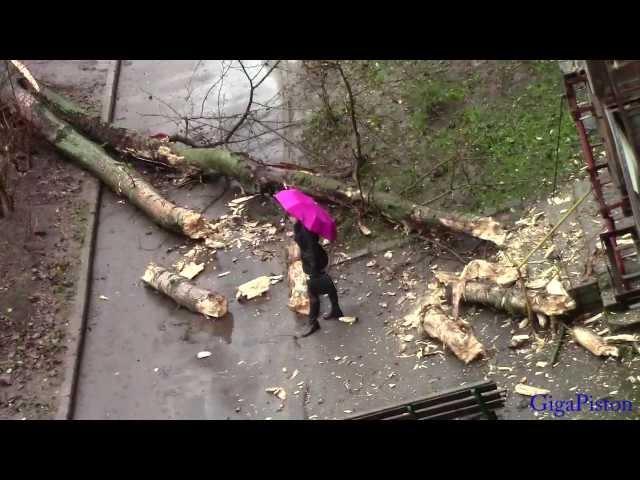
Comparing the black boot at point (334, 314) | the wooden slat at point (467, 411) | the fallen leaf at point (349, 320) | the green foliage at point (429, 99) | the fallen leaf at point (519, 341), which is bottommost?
the wooden slat at point (467, 411)

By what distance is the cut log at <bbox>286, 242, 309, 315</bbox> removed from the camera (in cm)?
969

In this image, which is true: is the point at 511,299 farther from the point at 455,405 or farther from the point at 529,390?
the point at 455,405

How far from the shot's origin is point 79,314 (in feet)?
33.9

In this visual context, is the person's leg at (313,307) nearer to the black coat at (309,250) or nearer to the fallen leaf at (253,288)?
the black coat at (309,250)

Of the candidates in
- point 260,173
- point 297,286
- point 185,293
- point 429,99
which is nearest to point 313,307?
point 297,286

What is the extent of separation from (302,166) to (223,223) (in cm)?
132

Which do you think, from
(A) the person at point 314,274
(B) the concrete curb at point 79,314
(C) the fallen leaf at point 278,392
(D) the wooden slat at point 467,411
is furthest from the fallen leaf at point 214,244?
(D) the wooden slat at point 467,411

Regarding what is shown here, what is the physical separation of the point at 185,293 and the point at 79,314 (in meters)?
1.37

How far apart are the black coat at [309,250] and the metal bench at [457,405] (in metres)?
2.38

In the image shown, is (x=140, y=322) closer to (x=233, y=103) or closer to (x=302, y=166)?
(x=302, y=166)

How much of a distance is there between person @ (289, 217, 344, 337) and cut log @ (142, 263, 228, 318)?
1.15 m

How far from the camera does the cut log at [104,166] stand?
11.3 metres

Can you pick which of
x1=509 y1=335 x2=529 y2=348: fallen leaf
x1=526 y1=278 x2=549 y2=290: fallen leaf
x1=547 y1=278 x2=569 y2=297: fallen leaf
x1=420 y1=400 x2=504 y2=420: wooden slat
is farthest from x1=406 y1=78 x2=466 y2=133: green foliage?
x1=420 y1=400 x2=504 y2=420: wooden slat
